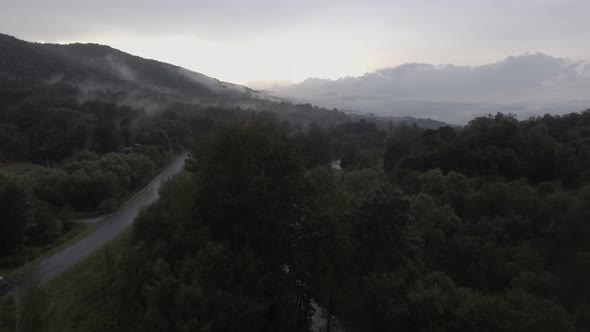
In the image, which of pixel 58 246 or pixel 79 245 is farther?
pixel 58 246

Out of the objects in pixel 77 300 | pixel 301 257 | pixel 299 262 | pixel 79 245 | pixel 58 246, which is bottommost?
pixel 58 246

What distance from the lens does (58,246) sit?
1173 inches

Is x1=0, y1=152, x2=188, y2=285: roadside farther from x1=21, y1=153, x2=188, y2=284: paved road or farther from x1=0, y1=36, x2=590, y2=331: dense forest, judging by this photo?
x1=0, y1=36, x2=590, y2=331: dense forest

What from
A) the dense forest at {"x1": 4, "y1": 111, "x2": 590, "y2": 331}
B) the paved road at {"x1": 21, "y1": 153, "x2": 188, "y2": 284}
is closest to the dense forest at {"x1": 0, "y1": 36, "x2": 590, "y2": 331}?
the dense forest at {"x1": 4, "y1": 111, "x2": 590, "y2": 331}

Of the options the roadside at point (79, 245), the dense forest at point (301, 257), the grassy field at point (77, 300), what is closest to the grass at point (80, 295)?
the grassy field at point (77, 300)

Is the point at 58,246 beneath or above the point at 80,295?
beneath

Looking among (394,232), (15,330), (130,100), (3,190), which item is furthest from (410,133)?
(130,100)

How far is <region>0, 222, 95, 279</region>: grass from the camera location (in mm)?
24594

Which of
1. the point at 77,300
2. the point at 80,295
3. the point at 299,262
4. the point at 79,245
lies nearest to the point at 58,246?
the point at 79,245

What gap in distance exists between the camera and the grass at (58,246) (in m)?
24.6

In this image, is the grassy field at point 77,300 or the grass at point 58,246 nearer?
the grassy field at point 77,300

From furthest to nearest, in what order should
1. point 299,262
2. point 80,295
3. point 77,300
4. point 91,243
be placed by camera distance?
point 91,243, point 80,295, point 77,300, point 299,262

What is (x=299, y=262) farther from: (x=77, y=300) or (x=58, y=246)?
(x=58, y=246)

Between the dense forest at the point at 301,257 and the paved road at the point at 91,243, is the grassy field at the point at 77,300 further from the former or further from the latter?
the paved road at the point at 91,243
